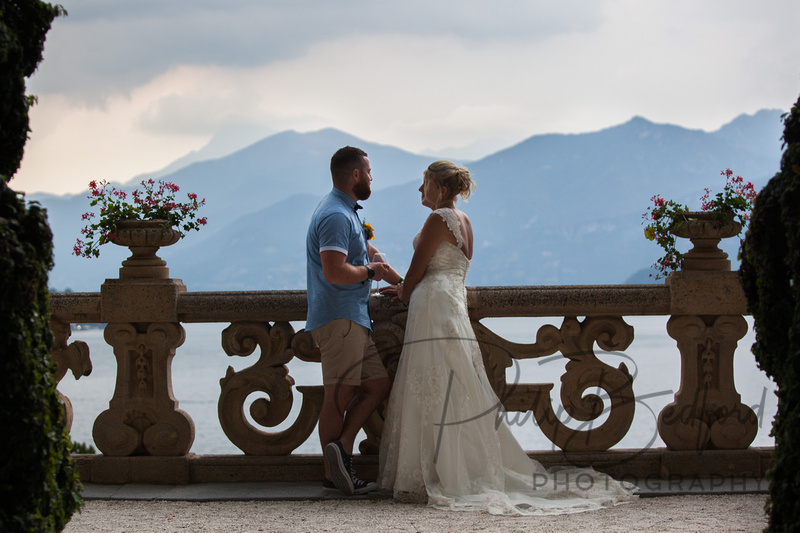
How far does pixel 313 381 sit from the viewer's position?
96.2 ft

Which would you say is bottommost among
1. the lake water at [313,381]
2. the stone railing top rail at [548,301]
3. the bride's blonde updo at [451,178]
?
the lake water at [313,381]

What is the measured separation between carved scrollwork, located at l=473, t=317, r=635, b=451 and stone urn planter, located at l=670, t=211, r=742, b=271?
23.3 inches

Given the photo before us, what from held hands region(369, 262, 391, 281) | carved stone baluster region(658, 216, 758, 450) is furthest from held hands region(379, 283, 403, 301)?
carved stone baluster region(658, 216, 758, 450)

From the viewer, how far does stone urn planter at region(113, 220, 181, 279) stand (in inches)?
185

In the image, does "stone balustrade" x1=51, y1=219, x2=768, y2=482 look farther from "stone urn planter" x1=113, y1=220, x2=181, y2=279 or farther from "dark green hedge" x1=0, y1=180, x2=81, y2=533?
"dark green hedge" x1=0, y1=180, x2=81, y2=533

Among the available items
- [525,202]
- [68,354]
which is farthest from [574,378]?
[525,202]

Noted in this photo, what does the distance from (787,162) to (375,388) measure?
2.49m

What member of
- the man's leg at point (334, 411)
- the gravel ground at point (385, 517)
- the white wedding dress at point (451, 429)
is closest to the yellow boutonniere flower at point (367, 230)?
the white wedding dress at point (451, 429)

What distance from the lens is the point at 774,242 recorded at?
2.87 metres

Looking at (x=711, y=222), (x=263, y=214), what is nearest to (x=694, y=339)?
(x=711, y=222)

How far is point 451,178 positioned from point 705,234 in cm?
157

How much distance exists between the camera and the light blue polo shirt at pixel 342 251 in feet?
13.8

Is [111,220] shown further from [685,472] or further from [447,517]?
[685,472]

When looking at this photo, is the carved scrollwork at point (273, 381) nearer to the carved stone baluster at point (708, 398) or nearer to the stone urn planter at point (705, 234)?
the carved stone baluster at point (708, 398)
